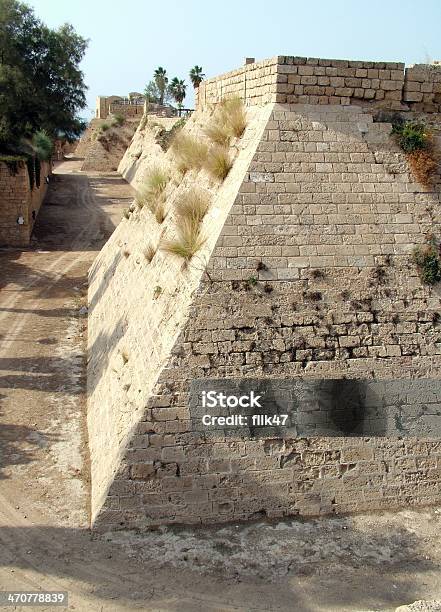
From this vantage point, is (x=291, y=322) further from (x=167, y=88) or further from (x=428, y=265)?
(x=167, y=88)

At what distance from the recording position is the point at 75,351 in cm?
1224

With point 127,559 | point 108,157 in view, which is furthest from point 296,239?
point 108,157

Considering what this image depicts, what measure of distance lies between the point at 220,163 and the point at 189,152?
1.39 m

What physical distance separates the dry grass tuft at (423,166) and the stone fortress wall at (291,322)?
109mm

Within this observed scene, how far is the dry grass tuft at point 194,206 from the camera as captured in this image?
27.1 ft

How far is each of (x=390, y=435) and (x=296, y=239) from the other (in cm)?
279

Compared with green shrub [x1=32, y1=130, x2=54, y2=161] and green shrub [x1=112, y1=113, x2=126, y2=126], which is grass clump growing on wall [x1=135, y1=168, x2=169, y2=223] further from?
green shrub [x1=112, y1=113, x2=126, y2=126]

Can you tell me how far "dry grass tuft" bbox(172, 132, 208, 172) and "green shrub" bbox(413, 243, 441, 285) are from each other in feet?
11.7

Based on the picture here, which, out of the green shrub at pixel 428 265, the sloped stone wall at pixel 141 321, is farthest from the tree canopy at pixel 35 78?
the green shrub at pixel 428 265

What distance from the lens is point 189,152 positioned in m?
9.42

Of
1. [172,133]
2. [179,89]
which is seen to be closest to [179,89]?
[179,89]

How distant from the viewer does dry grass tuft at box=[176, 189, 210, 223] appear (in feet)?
27.1

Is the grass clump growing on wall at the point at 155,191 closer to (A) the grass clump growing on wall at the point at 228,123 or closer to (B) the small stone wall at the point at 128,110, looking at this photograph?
(A) the grass clump growing on wall at the point at 228,123

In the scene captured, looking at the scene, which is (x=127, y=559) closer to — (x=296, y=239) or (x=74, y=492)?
(x=74, y=492)
